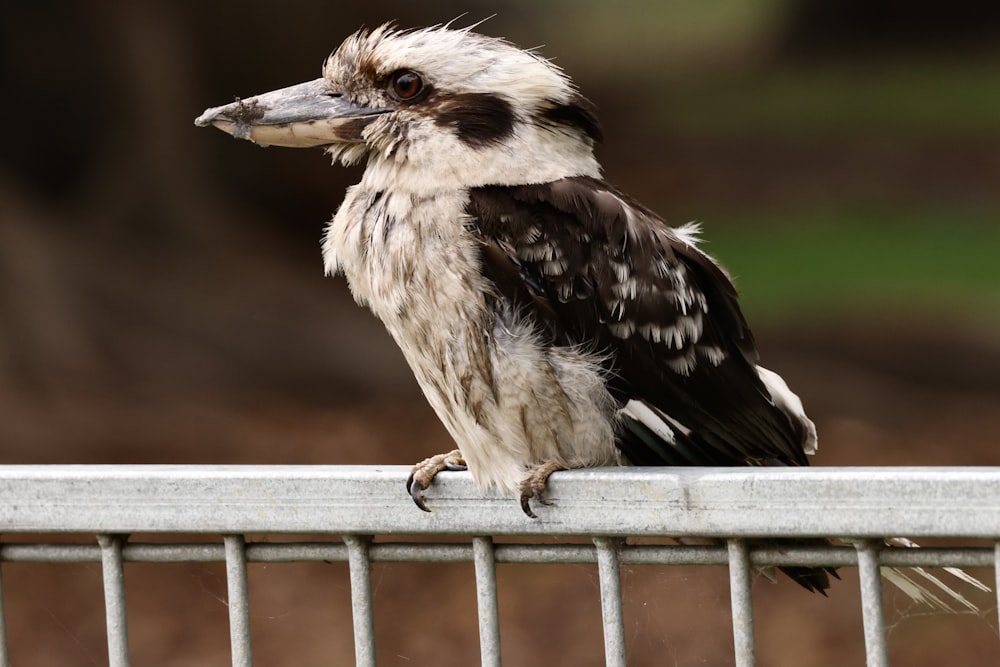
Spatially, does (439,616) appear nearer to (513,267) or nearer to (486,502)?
(513,267)

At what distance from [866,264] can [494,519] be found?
21.0 ft

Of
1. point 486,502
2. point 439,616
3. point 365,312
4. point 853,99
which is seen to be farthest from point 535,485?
point 853,99

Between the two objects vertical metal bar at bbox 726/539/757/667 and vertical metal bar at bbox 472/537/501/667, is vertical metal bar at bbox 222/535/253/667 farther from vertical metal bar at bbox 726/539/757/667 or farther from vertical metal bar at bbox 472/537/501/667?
vertical metal bar at bbox 726/539/757/667

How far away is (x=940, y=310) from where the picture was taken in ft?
22.2

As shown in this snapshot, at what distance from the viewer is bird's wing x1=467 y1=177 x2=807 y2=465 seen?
70.2 inches

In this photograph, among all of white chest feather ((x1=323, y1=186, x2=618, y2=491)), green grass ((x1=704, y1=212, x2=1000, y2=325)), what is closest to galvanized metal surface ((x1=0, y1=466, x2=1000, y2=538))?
white chest feather ((x1=323, y1=186, x2=618, y2=491))

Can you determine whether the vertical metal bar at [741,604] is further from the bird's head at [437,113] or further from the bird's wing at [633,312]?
the bird's head at [437,113]

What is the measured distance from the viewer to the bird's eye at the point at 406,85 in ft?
6.15

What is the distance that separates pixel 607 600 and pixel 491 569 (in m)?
0.10

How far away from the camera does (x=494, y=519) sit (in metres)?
1.21

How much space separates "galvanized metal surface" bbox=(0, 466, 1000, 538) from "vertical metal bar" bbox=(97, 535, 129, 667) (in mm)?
22

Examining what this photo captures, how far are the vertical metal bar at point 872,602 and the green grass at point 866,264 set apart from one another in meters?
5.81

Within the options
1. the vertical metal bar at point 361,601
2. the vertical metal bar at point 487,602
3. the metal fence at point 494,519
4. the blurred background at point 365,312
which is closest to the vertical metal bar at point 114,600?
the metal fence at point 494,519

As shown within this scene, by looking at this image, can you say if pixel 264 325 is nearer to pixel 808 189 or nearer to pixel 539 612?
pixel 539 612
